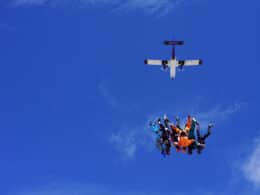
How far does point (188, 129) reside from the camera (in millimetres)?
50188

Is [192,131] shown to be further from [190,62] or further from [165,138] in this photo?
[190,62]

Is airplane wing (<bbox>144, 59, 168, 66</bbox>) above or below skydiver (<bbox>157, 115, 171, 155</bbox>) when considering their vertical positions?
above

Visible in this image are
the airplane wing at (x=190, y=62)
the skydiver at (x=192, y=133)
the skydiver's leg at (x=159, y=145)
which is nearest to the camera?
the skydiver at (x=192, y=133)

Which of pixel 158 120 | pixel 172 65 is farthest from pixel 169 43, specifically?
pixel 158 120

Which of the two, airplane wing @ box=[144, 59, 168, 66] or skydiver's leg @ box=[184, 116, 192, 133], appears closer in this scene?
skydiver's leg @ box=[184, 116, 192, 133]

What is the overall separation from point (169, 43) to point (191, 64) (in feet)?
30.8

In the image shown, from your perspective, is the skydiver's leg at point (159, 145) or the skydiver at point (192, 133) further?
the skydiver's leg at point (159, 145)

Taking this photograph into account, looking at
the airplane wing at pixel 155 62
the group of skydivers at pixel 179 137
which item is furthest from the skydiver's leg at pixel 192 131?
the airplane wing at pixel 155 62

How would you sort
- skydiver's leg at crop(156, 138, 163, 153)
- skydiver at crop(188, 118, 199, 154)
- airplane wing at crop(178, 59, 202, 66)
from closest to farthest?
1. skydiver at crop(188, 118, 199, 154)
2. skydiver's leg at crop(156, 138, 163, 153)
3. airplane wing at crop(178, 59, 202, 66)

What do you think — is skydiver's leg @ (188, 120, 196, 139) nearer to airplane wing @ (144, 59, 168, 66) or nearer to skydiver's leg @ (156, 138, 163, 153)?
skydiver's leg @ (156, 138, 163, 153)

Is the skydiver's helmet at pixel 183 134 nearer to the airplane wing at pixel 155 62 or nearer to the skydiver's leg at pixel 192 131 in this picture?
the skydiver's leg at pixel 192 131

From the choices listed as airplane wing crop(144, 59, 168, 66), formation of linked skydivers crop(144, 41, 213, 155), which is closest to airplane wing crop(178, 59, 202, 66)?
airplane wing crop(144, 59, 168, 66)

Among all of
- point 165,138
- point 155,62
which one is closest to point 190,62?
point 155,62

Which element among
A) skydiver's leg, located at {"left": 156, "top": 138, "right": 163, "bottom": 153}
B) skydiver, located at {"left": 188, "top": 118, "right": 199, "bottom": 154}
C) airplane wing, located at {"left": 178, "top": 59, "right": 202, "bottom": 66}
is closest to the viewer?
skydiver, located at {"left": 188, "top": 118, "right": 199, "bottom": 154}
